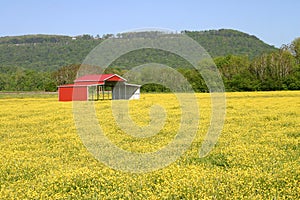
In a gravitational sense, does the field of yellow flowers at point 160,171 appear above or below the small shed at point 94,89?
below

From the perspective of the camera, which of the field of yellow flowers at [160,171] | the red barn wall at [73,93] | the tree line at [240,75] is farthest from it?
the tree line at [240,75]

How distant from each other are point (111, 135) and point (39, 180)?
7.33m

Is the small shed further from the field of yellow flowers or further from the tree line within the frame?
the tree line

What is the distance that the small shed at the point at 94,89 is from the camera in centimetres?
5431

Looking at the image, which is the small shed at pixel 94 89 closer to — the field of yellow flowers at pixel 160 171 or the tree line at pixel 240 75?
the field of yellow flowers at pixel 160 171

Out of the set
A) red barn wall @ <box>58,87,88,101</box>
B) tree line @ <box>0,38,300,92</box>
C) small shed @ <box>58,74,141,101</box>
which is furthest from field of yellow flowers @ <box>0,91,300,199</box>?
tree line @ <box>0,38,300,92</box>

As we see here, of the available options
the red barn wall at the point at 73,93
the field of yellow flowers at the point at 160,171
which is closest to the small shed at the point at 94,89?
the red barn wall at the point at 73,93

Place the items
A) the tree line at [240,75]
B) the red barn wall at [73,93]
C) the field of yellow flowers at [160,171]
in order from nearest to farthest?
1. the field of yellow flowers at [160,171]
2. the red barn wall at [73,93]
3. the tree line at [240,75]

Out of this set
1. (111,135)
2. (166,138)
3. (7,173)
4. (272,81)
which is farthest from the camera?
(272,81)

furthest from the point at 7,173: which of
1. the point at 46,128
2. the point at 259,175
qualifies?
the point at 46,128

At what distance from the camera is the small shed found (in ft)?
178

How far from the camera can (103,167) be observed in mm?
10367

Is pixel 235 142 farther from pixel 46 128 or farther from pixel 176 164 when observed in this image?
pixel 46 128

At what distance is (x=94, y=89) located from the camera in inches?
2172
